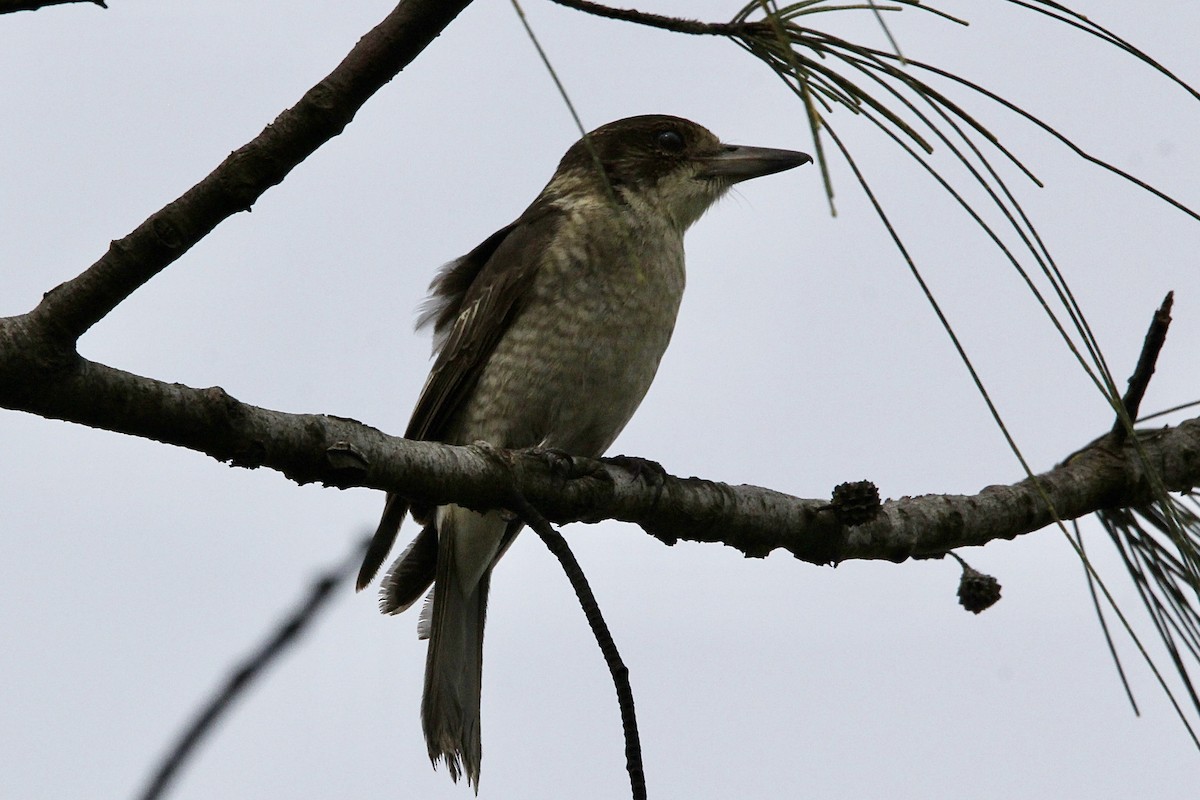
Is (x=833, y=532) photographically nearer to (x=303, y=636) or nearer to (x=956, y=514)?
(x=956, y=514)

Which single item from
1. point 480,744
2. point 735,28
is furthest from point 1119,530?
point 480,744

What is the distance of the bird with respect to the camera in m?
4.62

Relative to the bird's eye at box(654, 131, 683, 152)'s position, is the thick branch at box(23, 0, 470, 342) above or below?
below

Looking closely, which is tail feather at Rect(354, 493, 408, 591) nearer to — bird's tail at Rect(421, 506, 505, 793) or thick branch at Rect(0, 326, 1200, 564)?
bird's tail at Rect(421, 506, 505, 793)

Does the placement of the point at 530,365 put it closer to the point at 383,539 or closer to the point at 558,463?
the point at 383,539

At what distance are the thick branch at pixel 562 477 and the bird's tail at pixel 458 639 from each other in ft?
4.77

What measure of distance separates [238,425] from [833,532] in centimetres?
174

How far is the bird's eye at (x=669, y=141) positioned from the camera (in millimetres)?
5523

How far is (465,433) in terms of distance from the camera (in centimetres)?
478

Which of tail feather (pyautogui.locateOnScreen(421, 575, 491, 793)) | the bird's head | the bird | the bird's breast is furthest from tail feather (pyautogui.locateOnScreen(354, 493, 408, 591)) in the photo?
the bird's head

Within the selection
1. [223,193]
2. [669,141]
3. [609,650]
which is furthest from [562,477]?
[669,141]

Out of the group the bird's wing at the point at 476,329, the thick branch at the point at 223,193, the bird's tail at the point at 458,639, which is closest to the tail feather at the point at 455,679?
the bird's tail at the point at 458,639

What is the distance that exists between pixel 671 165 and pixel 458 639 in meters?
2.05

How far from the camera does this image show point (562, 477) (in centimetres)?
322
